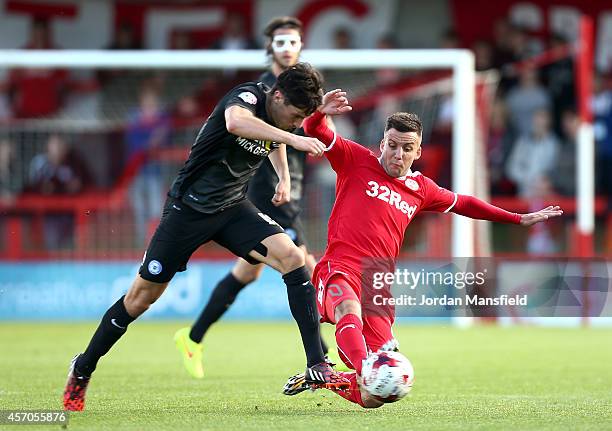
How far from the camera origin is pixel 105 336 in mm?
7023

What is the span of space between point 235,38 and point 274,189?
34.4ft

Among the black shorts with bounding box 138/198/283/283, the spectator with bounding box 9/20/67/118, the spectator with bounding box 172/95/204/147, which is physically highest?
the spectator with bounding box 9/20/67/118

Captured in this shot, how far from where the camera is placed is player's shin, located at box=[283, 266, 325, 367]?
7.07 m

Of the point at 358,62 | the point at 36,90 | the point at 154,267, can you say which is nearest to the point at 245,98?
the point at 154,267

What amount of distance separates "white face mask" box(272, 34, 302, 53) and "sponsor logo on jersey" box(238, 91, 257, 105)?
2.25 meters

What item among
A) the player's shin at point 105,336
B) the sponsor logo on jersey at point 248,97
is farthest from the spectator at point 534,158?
the player's shin at point 105,336

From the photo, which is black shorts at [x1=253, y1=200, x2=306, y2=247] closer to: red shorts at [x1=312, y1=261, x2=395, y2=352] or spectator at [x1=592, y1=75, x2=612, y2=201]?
red shorts at [x1=312, y1=261, x2=395, y2=352]

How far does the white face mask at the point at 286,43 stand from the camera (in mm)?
9086

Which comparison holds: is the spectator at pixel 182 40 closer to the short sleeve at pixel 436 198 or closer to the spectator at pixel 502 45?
the spectator at pixel 502 45

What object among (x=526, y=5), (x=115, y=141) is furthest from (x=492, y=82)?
(x=115, y=141)

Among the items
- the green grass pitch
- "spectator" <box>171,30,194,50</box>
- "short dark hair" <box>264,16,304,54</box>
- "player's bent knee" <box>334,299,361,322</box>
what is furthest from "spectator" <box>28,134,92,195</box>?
"player's bent knee" <box>334,299,361,322</box>

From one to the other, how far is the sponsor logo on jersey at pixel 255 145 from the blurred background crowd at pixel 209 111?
8904 mm

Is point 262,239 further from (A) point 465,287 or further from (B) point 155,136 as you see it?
(B) point 155,136

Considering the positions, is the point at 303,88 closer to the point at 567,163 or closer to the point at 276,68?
the point at 276,68
